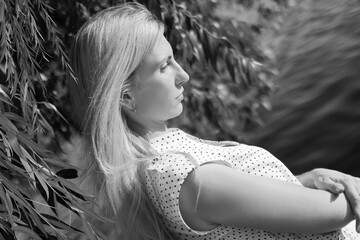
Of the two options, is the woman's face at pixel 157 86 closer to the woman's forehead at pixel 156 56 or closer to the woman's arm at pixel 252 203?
the woman's forehead at pixel 156 56

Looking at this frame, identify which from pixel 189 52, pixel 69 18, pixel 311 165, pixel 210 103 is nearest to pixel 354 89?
pixel 311 165

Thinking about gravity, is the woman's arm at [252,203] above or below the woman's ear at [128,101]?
below

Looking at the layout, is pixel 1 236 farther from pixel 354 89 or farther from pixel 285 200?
pixel 354 89

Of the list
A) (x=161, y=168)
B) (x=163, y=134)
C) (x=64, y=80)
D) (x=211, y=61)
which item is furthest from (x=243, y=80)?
(x=161, y=168)

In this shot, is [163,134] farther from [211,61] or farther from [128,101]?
[211,61]

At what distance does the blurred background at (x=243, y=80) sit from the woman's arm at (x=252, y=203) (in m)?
0.63

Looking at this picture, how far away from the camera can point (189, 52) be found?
3.67m

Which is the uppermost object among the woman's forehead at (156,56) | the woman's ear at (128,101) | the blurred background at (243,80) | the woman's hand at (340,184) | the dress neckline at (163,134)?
the woman's forehead at (156,56)

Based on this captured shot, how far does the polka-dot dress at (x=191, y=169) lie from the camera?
71.7 inches

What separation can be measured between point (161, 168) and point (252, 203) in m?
0.21

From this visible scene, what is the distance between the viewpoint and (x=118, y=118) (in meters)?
1.91

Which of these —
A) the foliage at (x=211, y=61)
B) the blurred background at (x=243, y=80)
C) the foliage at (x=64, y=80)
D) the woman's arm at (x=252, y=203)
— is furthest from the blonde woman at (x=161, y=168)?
the foliage at (x=211, y=61)

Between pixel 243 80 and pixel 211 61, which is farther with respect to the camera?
pixel 243 80

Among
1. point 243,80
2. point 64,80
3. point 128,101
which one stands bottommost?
point 243,80
